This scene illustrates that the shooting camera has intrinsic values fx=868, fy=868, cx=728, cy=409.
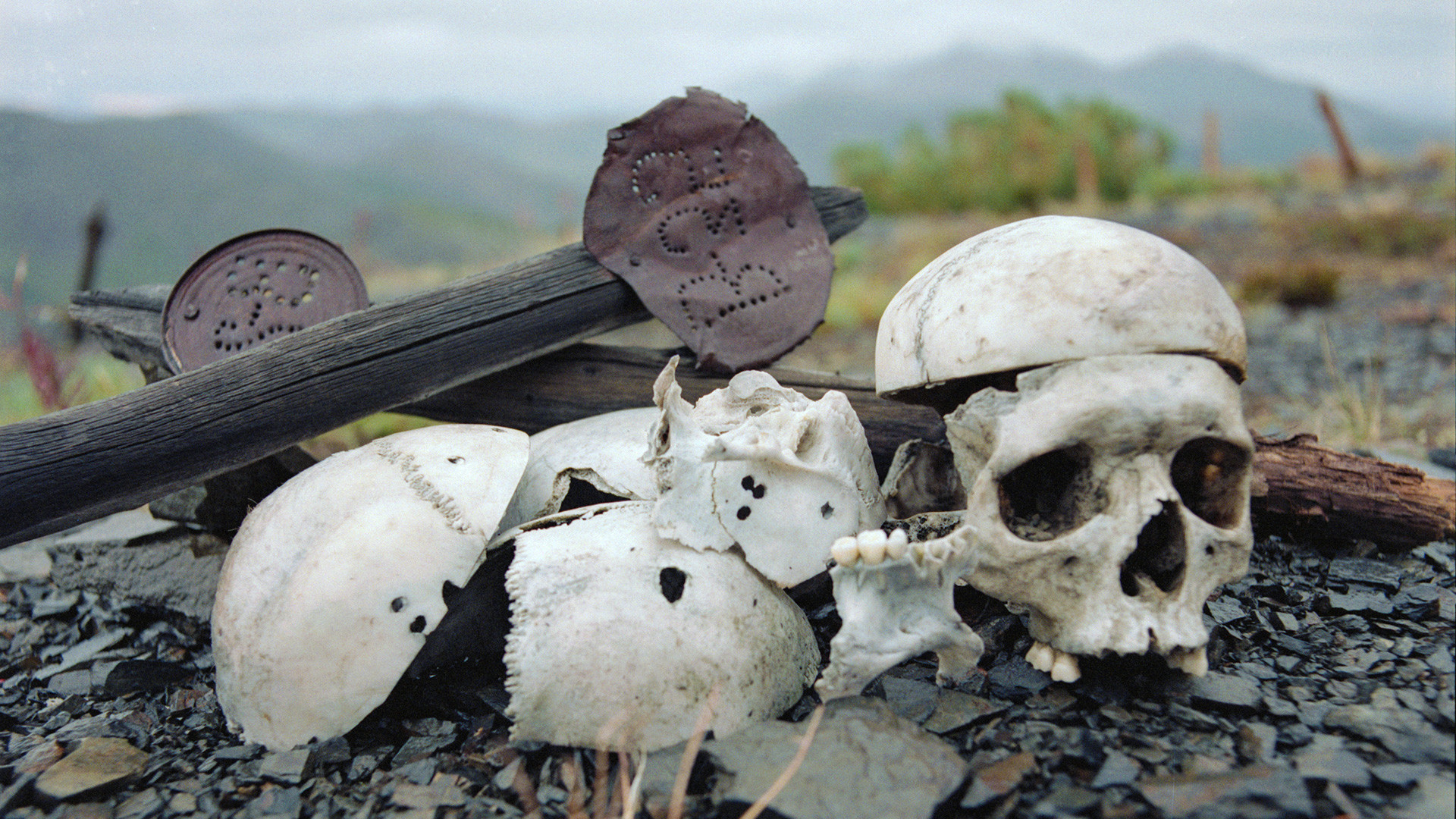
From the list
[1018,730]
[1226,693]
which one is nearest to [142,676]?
[1018,730]

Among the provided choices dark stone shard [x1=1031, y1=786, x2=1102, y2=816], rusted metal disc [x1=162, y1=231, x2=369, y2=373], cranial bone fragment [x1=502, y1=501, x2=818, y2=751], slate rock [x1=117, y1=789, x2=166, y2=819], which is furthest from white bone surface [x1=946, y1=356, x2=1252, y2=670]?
rusted metal disc [x1=162, y1=231, x2=369, y2=373]

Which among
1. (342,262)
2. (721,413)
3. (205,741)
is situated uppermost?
(342,262)

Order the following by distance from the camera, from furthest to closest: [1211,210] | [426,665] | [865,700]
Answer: [1211,210] → [426,665] → [865,700]

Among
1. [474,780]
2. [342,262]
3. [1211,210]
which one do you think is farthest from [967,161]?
[474,780]

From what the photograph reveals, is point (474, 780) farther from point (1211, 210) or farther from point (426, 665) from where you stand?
point (1211, 210)

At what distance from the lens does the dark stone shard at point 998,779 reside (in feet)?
6.11

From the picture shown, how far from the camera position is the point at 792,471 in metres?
2.47

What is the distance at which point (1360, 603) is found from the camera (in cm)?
262

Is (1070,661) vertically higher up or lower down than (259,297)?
lower down

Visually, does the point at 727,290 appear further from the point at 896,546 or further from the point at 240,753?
the point at 240,753

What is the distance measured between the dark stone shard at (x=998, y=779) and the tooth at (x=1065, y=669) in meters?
0.24

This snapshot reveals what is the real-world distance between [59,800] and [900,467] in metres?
2.50

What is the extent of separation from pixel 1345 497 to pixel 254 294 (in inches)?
159

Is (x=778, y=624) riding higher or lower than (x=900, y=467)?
lower
